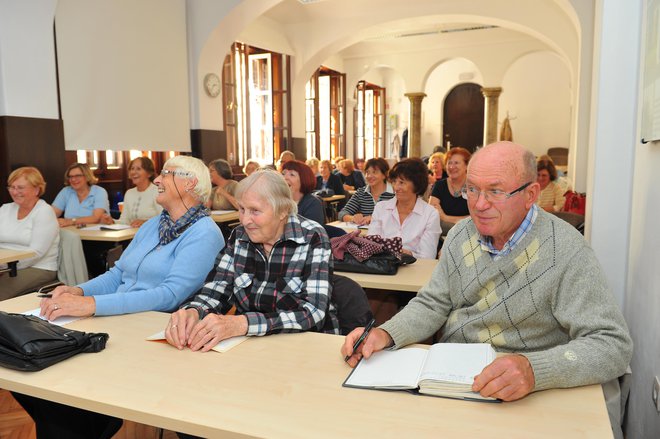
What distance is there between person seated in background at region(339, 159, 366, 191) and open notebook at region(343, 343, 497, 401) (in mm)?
7992

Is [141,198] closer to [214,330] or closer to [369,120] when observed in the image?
[214,330]

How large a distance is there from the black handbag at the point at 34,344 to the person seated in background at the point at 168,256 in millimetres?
379

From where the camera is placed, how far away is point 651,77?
6.31 ft

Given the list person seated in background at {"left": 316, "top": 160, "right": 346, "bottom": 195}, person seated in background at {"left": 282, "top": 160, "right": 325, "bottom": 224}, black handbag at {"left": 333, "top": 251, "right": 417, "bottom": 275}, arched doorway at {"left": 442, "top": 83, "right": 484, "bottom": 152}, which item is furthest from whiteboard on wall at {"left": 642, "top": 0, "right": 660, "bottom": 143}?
arched doorway at {"left": 442, "top": 83, "right": 484, "bottom": 152}

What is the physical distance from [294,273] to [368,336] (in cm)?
51

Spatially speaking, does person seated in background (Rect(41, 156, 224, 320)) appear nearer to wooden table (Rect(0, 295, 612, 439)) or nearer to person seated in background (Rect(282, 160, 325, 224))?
wooden table (Rect(0, 295, 612, 439))

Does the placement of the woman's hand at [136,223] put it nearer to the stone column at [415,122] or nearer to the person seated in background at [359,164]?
the person seated in background at [359,164]

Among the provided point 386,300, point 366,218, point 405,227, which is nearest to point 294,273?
point 386,300

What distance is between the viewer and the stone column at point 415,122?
1364cm

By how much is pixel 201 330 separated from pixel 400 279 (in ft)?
4.35

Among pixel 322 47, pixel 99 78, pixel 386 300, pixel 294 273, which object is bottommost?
pixel 386 300

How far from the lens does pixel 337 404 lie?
1349 mm

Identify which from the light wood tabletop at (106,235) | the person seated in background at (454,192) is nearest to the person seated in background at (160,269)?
the light wood tabletop at (106,235)

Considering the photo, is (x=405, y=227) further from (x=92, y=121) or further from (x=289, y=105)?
(x=289, y=105)
